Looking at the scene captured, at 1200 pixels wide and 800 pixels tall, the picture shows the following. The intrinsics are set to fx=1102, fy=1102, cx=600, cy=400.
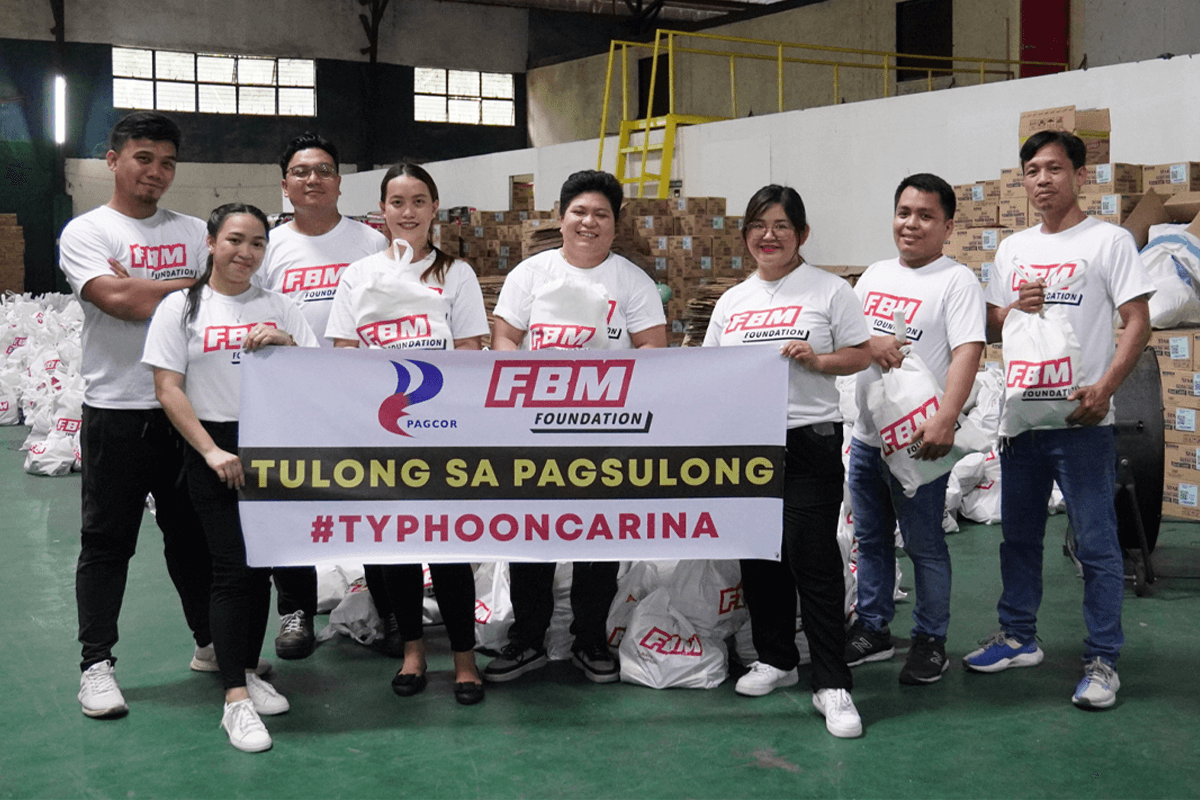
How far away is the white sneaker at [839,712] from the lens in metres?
3.17

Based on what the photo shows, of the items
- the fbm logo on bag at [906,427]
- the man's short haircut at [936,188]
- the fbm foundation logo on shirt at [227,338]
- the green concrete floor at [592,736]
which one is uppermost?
the man's short haircut at [936,188]

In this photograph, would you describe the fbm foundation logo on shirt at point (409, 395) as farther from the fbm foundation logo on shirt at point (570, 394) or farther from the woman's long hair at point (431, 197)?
the woman's long hair at point (431, 197)

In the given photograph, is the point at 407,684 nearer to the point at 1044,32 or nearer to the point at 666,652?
the point at 666,652

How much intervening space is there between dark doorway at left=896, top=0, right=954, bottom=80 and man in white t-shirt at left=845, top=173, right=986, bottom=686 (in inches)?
542

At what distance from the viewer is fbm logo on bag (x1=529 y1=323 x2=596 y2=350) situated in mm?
3404

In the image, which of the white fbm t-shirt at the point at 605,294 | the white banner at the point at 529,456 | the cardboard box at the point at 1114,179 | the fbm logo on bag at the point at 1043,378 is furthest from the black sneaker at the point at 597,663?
the cardboard box at the point at 1114,179

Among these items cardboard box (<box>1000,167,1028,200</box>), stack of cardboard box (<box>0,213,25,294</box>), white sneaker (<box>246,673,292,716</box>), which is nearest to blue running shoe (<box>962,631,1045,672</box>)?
white sneaker (<box>246,673,292,716</box>)

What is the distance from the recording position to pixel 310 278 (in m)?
3.72

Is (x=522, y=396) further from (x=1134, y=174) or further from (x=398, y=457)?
(x=1134, y=174)

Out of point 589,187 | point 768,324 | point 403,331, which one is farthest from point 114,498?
point 768,324

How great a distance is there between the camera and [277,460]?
321cm

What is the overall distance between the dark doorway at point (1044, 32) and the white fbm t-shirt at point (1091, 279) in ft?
41.8

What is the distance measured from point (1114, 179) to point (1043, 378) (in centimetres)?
443

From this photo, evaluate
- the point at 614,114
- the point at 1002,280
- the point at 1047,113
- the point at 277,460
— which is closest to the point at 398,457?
the point at 277,460
